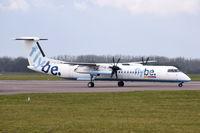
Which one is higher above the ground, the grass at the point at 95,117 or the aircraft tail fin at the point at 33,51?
the aircraft tail fin at the point at 33,51

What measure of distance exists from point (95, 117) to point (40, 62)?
32.5 metres

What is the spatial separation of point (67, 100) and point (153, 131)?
13.9 meters

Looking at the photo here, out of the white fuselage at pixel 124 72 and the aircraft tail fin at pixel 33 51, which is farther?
the aircraft tail fin at pixel 33 51

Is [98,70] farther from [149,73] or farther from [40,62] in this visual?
[40,62]

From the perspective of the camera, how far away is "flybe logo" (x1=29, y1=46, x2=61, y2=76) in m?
50.6

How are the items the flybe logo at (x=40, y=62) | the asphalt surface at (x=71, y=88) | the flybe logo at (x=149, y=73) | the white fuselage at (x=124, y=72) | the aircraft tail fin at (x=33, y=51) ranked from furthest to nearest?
1. the aircraft tail fin at (x=33, y=51)
2. the flybe logo at (x=40, y=62)
3. the flybe logo at (x=149, y=73)
4. the white fuselage at (x=124, y=72)
5. the asphalt surface at (x=71, y=88)

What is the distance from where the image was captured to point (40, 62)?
51719 millimetres

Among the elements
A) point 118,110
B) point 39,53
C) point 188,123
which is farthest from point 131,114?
point 39,53

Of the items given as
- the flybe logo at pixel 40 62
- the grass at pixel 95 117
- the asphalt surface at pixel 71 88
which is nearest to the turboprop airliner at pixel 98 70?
the flybe logo at pixel 40 62

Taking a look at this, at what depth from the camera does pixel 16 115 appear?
2077 cm

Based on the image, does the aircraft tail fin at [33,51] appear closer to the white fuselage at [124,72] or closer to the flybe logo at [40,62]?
the flybe logo at [40,62]

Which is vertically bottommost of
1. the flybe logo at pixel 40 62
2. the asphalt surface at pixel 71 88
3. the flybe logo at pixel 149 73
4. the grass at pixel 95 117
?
the grass at pixel 95 117

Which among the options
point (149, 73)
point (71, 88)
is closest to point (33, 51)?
point (71, 88)

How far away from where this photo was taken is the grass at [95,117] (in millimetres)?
16406
